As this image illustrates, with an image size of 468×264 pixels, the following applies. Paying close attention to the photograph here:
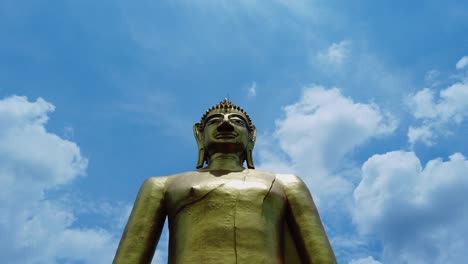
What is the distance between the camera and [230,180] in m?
Answer: 8.90

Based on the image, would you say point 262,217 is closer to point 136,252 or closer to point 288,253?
point 288,253

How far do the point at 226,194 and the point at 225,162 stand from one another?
1.04 meters

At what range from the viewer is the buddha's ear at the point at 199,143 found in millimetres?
9837

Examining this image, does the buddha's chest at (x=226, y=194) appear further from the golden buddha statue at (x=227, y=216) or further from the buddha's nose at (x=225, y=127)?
the buddha's nose at (x=225, y=127)

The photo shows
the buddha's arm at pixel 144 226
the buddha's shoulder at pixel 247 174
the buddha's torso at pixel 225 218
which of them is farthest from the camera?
the buddha's shoulder at pixel 247 174

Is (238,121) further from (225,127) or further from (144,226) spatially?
(144,226)

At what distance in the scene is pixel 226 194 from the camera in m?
8.61

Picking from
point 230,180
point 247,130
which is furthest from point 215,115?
point 230,180

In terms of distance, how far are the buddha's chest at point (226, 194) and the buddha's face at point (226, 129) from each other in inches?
25.6

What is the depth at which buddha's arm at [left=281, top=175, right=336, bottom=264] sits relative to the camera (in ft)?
27.9

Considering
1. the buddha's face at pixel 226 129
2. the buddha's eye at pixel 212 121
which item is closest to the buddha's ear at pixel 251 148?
the buddha's face at pixel 226 129

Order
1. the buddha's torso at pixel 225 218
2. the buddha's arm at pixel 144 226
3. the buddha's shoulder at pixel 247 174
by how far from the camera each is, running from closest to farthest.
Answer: the buddha's torso at pixel 225 218
the buddha's arm at pixel 144 226
the buddha's shoulder at pixel 247 174

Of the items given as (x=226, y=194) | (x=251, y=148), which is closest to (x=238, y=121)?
(x=251, y=148)

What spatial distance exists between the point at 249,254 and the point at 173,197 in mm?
1458
